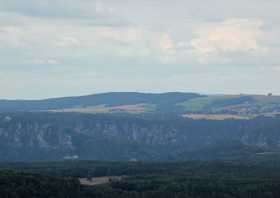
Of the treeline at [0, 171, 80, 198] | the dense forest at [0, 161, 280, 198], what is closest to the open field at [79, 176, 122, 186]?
the dense forest at [0, 161, 280, 198]

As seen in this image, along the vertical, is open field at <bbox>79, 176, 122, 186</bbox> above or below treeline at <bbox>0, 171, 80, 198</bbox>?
below

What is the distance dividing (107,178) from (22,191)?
4684 centimetres

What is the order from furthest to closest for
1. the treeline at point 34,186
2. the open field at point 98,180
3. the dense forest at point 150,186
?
the open field at point 98,180
the dense forest at point 150,186
the treeline at point 34,186

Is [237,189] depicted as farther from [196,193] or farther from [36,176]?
[36,176]

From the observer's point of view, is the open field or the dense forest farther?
the open field

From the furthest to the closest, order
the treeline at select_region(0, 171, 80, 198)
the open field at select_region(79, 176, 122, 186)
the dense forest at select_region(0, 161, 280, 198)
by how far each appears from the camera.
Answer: the open field at select_region(79, 176, 122, 186)
the dense forest at select_region(0, 161, 280, 198)
the treeline at select_region(0, 171, 80, 198)

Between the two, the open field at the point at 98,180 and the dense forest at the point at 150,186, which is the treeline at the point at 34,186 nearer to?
the dense forest at the point at 150,186

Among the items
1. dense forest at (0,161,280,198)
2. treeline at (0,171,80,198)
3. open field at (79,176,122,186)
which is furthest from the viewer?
open field at (79,176,122,186)

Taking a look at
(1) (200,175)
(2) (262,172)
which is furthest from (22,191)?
(2) (262,172)

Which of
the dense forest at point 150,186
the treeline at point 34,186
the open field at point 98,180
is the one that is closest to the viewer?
the treeline at point 34,186

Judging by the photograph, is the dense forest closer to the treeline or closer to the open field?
the treeline

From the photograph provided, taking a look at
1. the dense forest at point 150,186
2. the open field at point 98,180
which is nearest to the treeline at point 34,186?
the dense forest at point 150,186

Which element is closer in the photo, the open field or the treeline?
the treeline

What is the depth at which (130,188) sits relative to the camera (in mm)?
172125
